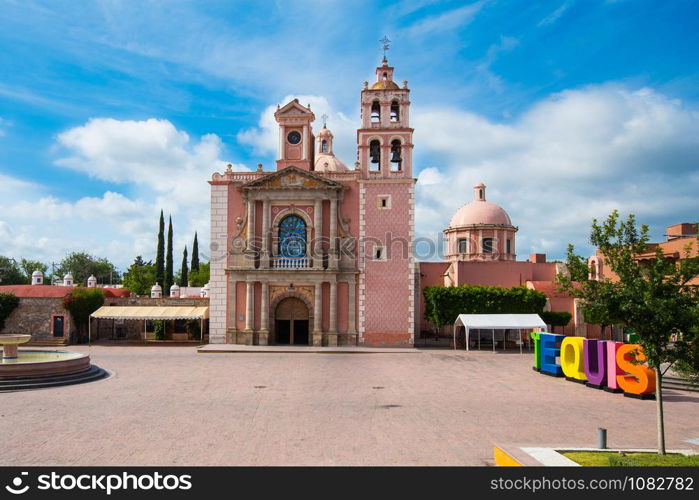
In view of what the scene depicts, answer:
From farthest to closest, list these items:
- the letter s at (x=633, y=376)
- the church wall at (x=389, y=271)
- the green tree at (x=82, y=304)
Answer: the green tree at (x=82, y=304), the church wall at (x=389, y=271), the letter s at (x=633, y=376)

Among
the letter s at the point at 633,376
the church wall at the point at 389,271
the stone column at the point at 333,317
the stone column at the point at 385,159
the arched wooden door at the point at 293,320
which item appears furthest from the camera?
the stone column at the point at 385,159

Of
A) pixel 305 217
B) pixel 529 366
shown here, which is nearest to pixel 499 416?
pixel 529 366

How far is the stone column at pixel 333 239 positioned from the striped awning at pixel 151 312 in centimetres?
950

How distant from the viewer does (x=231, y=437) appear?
39.0ft

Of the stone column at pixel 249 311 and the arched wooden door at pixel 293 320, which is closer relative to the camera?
the stone column at pixel 249 311

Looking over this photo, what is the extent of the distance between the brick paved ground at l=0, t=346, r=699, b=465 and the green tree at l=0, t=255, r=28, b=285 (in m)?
59.3

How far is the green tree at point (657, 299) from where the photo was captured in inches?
395

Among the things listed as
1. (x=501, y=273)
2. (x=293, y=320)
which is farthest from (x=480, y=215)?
(x=293, y=320)

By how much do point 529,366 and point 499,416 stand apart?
41.3 ft

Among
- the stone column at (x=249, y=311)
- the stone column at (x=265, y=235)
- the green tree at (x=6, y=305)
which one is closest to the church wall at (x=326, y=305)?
the stone column at (x=265, y=235)

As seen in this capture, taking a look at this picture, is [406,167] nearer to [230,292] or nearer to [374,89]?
[374,89]

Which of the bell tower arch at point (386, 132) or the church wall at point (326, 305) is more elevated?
the bell tower arch at point (386, 132)

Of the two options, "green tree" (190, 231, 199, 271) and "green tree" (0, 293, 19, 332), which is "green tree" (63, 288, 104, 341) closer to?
"green tree" (0, 293, 19, 332)

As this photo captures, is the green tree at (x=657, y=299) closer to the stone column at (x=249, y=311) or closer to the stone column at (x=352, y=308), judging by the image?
the stone column at (x=352, y=308)
